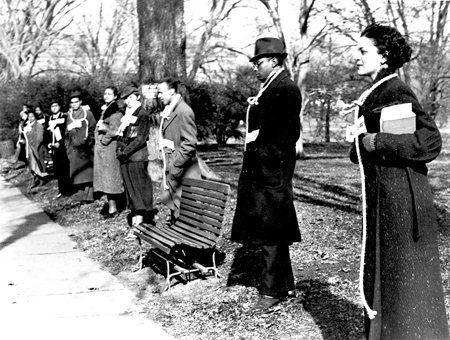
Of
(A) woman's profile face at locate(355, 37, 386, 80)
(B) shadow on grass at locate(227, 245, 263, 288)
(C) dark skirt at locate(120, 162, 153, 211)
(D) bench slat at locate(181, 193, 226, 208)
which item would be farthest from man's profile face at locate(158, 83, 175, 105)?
(A) woman's profile face at locate(355, 37, 386, 80)

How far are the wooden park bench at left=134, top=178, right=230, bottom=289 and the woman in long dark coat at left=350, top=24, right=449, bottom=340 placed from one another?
9.51ft

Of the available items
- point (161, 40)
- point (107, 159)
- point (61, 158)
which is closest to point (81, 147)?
point (61, 158)

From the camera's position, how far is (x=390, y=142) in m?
3.61

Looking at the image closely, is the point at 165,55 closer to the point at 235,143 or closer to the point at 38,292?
the point at 38,292

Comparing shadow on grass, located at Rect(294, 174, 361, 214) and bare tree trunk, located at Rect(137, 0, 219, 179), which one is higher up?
bare tree trunk, located at Rect(137, 0, 219, 179)

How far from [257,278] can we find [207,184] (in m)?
1.02

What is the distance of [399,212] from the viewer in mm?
3693

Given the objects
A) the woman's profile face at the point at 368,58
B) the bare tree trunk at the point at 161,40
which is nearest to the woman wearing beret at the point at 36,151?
the bare tree trunk at the point at 161,40

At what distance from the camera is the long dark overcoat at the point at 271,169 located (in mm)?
5438

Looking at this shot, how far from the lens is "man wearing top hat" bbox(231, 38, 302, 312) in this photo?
5445mm

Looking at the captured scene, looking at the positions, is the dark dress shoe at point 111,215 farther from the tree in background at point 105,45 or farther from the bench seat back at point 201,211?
the tree in background at point 105,45

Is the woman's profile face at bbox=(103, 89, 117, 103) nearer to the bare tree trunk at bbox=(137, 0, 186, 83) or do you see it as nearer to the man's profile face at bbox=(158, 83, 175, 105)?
the bare tree trunk at bbox=(137, 0, 186, 83)

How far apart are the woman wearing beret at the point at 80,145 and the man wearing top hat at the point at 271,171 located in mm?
7479

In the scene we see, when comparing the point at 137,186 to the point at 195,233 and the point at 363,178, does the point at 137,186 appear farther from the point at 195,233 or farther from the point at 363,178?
the point at 363,178
